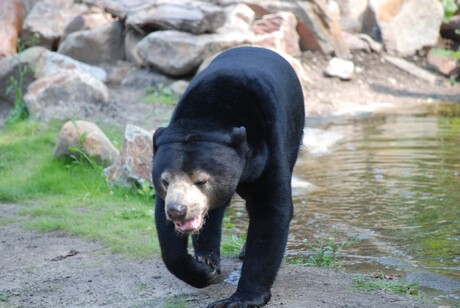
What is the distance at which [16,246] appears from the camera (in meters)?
5.37

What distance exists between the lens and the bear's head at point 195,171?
354 cm

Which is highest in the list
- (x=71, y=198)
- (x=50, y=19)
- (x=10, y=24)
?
(x=71, y=198)

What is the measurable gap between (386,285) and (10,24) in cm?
947

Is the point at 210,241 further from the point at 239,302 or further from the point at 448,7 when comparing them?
the point at 448,7

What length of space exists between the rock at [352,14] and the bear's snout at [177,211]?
1160 centimetres

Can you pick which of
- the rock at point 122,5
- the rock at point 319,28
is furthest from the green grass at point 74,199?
the rock at point 319,28

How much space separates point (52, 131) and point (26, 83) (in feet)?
6.56

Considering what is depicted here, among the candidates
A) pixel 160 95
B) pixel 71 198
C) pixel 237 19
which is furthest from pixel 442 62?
pixel 71 198

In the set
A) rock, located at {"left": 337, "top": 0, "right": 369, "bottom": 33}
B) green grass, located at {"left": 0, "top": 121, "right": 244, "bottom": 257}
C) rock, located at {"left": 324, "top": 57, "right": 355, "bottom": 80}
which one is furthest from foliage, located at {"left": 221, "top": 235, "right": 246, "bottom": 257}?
rock, located at {"left": 337, "top": 0, "right": 369, "bottom": 33}

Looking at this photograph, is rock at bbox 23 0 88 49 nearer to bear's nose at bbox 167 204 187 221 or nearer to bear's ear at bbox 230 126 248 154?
bear's ear at bbox 230 126 248 154

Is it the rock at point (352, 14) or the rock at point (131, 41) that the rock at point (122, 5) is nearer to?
the rock at point (131, 41)

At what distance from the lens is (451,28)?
1458 cm

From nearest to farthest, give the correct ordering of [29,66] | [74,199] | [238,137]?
[238,137], [74,199], [29,66]

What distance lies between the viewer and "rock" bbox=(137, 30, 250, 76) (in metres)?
11.1
